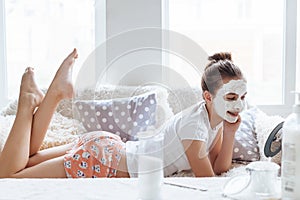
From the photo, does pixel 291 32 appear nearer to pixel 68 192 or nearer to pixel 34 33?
pixel 34 33

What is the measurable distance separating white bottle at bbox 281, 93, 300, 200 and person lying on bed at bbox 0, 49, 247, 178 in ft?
1.25

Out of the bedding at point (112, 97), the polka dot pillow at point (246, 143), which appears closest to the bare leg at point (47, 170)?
the bedding at point (112, 97)

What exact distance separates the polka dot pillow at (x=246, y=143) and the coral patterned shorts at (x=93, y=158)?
0.58 meters

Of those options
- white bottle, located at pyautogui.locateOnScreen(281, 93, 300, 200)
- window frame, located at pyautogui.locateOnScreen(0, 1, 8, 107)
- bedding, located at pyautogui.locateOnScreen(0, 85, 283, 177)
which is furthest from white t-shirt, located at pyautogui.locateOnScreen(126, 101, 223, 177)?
window frame, located at pyautogui.locateOnScreen(0, 1, 8, 107)

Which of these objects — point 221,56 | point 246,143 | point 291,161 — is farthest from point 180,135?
point 246,143

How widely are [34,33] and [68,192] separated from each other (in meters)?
1.97

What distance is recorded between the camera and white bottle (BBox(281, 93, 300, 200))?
3.13ft

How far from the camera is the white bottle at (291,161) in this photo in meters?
0.95

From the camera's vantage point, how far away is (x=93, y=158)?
68.3 inches

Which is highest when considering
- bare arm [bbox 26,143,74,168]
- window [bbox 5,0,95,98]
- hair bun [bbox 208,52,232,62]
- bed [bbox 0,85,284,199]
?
window [bbox 5,0,95,98]

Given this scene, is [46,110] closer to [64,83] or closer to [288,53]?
[64,83]

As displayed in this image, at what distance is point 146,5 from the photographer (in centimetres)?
265

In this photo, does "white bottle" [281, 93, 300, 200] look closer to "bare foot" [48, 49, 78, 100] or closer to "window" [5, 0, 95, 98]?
"bare foot" [48, 49, 78, 100]

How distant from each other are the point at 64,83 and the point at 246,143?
0.83 metres
